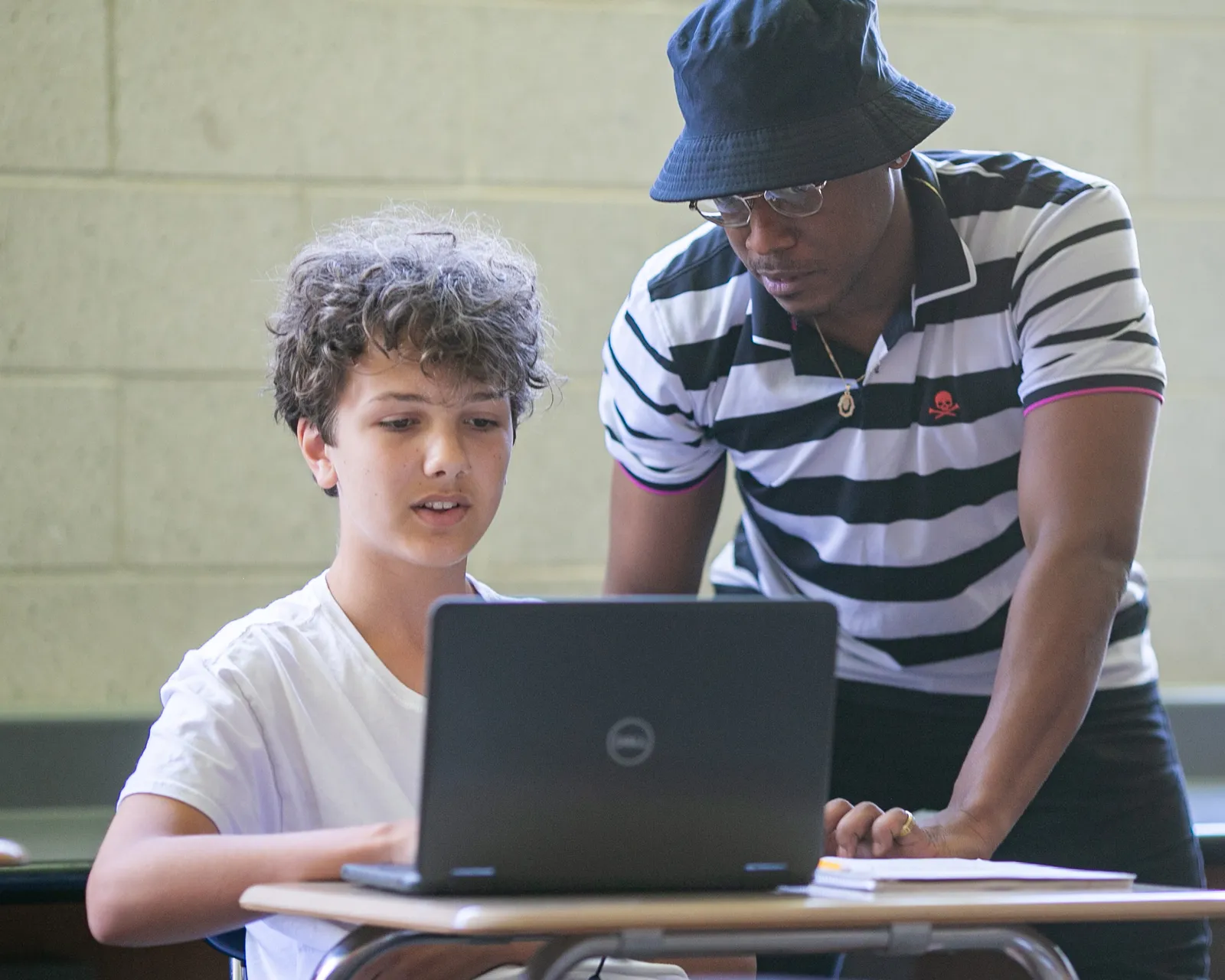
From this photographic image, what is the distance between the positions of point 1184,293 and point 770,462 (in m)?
1.28

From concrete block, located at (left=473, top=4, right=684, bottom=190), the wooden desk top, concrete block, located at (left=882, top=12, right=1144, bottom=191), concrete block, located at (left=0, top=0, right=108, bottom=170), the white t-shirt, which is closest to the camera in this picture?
the wooden desk top

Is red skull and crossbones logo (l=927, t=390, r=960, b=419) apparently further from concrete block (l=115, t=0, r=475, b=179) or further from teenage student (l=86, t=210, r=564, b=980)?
concrete block (l=115, t=0, r=475, b=179)

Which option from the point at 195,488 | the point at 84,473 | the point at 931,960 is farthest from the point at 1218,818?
the point at 84,473

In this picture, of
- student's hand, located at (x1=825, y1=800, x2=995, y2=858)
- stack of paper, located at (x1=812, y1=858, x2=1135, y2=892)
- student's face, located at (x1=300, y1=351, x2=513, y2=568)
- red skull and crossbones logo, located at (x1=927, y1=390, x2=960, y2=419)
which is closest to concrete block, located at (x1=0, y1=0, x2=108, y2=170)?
student's face, located at (x1=300, y1=351, x2=513, y2=568)

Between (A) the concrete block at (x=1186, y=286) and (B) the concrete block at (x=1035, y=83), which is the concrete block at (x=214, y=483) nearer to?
(B) the concrete block at (x=1035, y=83)

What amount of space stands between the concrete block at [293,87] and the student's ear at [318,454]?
3.23 ft

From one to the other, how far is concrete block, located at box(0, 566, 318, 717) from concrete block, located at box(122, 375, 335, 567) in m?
0.05

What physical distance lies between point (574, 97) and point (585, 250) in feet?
0.80

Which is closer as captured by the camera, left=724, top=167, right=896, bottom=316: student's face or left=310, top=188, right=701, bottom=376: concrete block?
left=724, top=167, right=896, bottom=316: student's face

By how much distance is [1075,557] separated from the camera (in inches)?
57.2

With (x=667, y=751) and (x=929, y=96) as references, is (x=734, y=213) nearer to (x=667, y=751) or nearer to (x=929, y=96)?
(x=929, y=96)

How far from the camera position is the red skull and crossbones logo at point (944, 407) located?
5.24 feet

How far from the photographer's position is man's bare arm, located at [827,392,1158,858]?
140 cm

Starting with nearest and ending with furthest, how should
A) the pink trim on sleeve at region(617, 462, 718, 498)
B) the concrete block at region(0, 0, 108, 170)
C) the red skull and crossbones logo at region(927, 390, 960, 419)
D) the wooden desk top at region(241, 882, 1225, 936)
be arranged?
1. the wooden desk top at region(241, 882, 1225, 936)
2. the red skull and crossbones logo at region(927, 390, 960, 419)
3. the pink trim on sleeve at region(617, 462, 718, 498)
4. the concrete block at region(0, 0, 108, 170)
